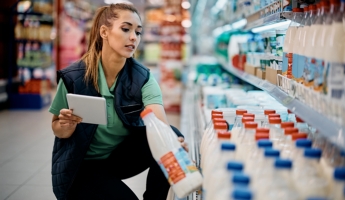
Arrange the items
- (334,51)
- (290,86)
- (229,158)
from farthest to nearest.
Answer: (290,86) → (229,158) → (334,51)

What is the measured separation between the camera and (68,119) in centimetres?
234

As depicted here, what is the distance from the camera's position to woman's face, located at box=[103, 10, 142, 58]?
254cm

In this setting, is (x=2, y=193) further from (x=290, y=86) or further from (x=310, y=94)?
(x=310, y=94)

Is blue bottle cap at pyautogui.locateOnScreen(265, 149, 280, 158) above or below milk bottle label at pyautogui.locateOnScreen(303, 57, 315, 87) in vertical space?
below

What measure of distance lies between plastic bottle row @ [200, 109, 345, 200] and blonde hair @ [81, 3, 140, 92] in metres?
0.97

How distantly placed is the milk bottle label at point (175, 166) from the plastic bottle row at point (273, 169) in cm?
9

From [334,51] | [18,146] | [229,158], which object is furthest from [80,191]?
[18,146]

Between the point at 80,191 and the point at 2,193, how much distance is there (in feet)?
4.47

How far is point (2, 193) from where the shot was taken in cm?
359

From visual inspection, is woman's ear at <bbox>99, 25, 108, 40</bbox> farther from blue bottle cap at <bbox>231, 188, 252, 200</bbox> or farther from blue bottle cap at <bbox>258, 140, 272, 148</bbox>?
blue bottle cap at <bbox>231, 188, 252, 200</bbox>

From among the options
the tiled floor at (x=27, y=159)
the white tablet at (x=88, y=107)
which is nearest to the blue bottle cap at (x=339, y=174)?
the white tablet at (x=88, y=107)

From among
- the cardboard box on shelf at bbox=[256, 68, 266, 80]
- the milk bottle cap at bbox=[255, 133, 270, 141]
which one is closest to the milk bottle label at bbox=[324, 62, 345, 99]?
the milk bottle cap at bbox=[255, 133, 270, 141]

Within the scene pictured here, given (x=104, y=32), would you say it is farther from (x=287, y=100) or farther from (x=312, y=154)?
(x=312, y=154)

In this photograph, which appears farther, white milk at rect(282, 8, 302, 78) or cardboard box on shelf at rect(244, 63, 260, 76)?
cardboard box on shelf at rect(244, 63, 260, 76)
